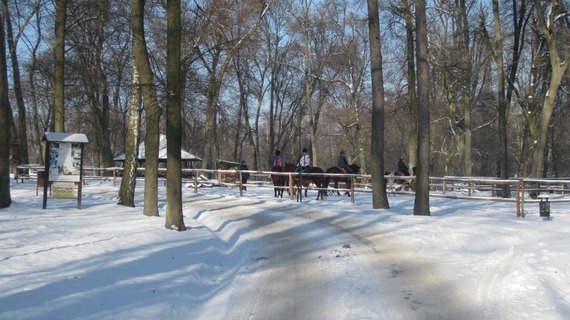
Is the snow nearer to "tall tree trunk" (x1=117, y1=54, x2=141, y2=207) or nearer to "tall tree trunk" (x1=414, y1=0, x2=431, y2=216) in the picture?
"tall tree trunk" (x1=414, y1=0, x2=431, y2=216)

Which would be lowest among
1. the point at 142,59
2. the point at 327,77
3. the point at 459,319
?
the point at 459,319

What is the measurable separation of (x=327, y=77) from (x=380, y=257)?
3953cm

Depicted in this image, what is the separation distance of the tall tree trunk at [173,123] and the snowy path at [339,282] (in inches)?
74.5

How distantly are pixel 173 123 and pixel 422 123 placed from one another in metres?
7.69

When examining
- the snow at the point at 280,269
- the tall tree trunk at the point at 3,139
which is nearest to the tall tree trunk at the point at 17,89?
the tall tree trunk at the point at 3,139

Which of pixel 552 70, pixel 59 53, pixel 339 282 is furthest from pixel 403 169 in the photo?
pixel 339 282

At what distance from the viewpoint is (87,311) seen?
584cm

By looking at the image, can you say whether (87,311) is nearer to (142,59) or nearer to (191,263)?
(191,263)

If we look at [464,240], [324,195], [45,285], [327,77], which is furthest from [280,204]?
[327,77]

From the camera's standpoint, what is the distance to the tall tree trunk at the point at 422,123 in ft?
51.3

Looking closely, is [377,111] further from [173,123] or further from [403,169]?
[403,169]

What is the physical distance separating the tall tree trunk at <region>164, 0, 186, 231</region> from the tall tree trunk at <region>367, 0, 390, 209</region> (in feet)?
25.2

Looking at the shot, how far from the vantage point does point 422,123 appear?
1569cm

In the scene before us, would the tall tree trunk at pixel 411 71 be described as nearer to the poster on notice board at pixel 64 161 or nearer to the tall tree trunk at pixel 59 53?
the poster on notice board at pixel 64 161
